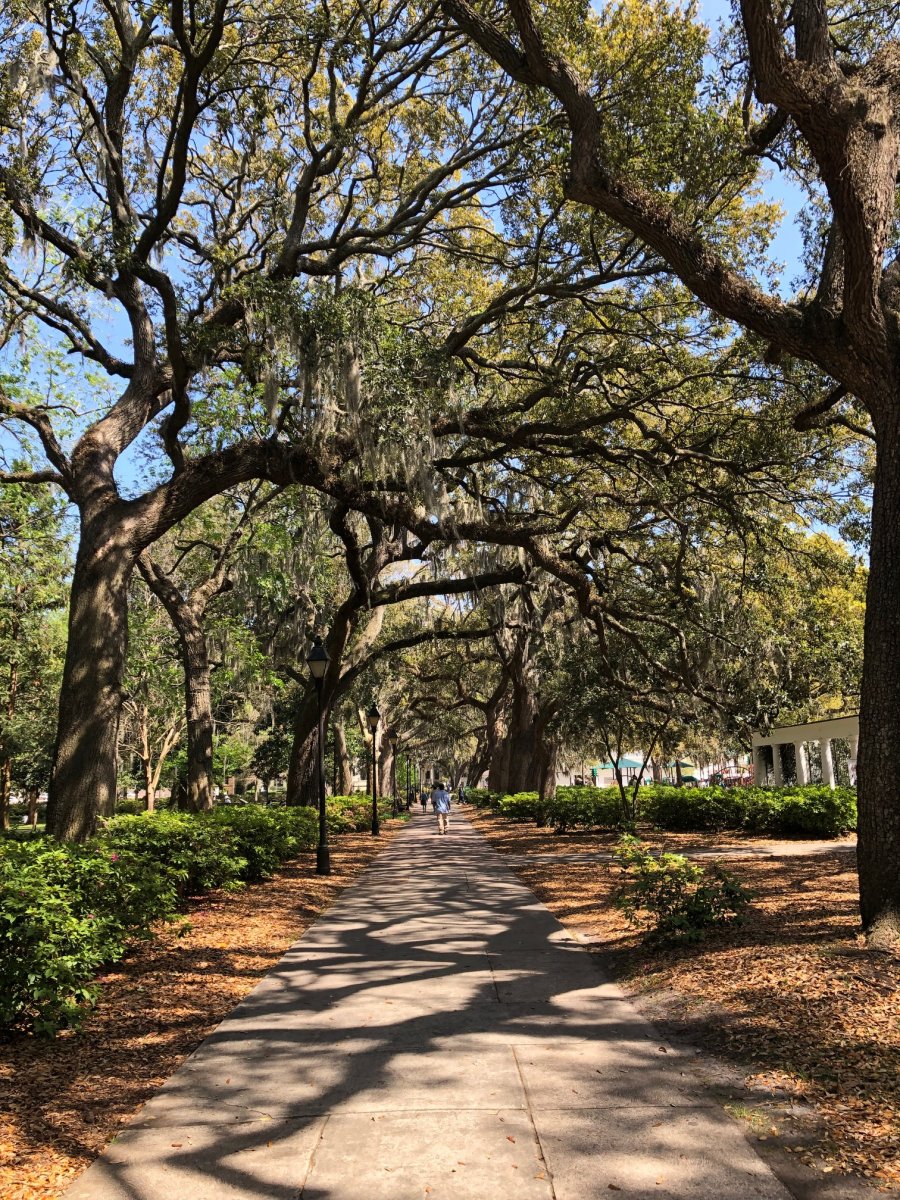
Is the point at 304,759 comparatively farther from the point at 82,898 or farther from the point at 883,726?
the point at 883,726

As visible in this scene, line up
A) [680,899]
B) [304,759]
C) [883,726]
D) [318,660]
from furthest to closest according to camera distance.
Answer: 1. [304,759]
2. [318,660]
3. [680,899]
4. [883,726]

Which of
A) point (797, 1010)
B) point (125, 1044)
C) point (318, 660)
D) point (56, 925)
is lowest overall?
point (125, 1044)

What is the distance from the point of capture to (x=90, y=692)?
28.0ft

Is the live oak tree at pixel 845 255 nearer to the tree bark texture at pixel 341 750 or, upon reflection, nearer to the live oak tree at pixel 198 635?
the live oak tree at pixel 198 635

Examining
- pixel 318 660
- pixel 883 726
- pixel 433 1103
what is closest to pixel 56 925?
pixel 433 1103

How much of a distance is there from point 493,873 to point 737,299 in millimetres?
10193

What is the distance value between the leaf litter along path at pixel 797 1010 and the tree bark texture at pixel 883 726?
0.40 m

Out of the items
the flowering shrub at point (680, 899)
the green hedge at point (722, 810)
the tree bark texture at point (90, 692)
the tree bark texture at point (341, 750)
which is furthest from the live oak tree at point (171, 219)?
the tree bark texture at point (341, 750)

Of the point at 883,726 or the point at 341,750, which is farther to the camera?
the point at 341,750

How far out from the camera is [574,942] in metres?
7.85

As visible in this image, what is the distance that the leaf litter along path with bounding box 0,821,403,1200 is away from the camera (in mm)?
3627

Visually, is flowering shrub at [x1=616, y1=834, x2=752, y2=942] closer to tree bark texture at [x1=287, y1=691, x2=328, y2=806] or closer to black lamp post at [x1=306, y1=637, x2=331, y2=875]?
black lamp post at [x1=306, y1=637, x2=331, y2=875]

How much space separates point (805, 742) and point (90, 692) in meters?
24.1

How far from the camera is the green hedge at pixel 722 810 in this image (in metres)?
16.1
